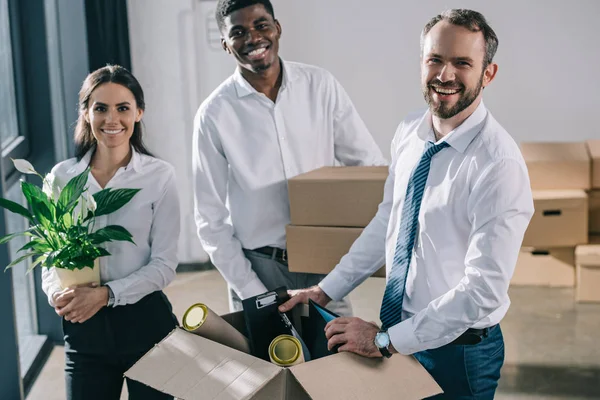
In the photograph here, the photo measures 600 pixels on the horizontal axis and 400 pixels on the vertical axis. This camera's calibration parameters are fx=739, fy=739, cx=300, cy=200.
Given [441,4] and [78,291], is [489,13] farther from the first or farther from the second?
[78,291]

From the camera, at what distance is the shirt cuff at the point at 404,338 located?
4.99 feet

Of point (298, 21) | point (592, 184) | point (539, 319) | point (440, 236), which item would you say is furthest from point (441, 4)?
point (440, 236)

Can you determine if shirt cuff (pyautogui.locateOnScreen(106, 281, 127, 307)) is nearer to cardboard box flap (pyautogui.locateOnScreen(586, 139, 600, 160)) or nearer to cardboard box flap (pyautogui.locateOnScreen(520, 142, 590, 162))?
cardboard box flap (pyautogui.locateOnScreen(520, 142, 590, 162))

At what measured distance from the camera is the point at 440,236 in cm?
164

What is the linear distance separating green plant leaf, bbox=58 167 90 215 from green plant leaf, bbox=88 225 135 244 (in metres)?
0.10

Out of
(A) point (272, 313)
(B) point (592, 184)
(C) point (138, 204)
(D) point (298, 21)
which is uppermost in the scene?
(D) point (298, 21)

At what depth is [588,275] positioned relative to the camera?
427 centimetres

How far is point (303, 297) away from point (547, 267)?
320 centimetres

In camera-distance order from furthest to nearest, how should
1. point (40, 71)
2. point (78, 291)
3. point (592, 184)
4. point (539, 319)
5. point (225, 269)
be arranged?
1. point (592, 184)
2. point (539, 319)
3. point (40, 71)
4. point (225, 269)
5. point (78, 291)

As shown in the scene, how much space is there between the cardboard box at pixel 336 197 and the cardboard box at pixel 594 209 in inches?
103

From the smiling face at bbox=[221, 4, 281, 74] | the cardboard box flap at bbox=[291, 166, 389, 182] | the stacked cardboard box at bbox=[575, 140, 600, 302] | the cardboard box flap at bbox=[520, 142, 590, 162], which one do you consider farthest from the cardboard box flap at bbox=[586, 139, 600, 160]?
the smiling face at bbox=[221, 4, 281, 74]

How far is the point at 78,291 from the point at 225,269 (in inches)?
20.4

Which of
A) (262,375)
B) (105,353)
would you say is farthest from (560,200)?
(262,375)

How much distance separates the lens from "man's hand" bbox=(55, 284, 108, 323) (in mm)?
1973
